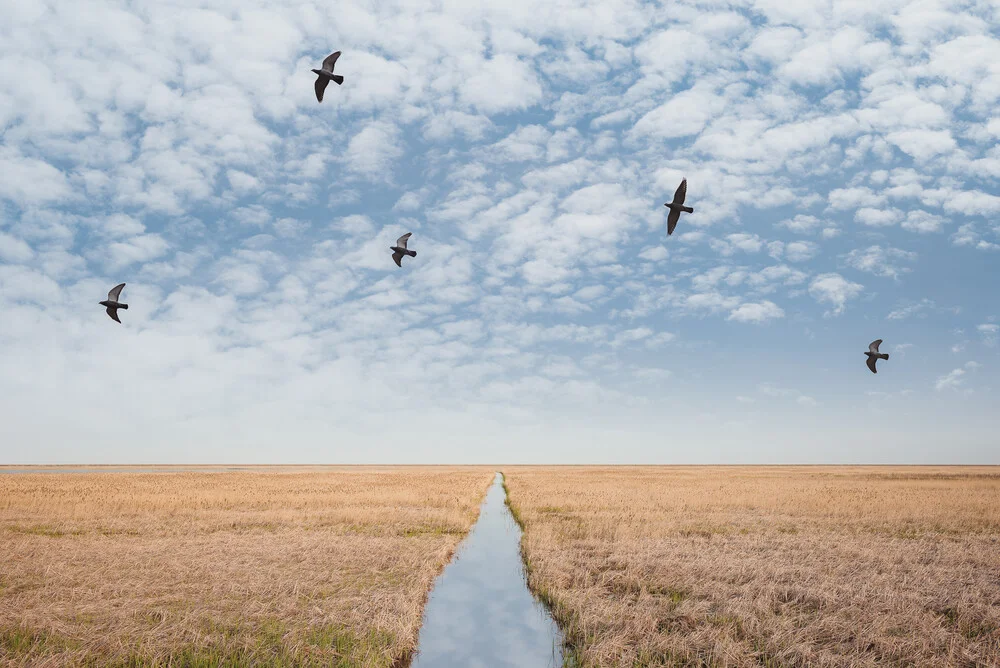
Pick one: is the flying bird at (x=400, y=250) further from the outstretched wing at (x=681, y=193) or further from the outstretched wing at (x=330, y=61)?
the outstretched wing at (x=681, y=193)

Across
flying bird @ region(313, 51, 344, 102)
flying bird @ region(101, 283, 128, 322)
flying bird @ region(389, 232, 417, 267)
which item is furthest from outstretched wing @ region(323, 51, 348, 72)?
flying bird @ region(101, 283, 128, 322)

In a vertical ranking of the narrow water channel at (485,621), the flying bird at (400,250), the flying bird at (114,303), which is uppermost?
the flying bird at (400,250)

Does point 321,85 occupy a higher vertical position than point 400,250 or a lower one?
higher

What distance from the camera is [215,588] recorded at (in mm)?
13516

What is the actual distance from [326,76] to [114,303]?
1181 cm

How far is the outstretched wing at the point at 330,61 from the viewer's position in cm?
2109

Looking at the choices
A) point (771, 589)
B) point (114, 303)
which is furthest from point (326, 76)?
point (771, 589)

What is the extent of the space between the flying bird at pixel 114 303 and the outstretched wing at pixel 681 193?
2071 centimetres

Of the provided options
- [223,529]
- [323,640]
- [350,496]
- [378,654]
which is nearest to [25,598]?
[323,640]

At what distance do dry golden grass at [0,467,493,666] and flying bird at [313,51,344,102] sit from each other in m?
15.7

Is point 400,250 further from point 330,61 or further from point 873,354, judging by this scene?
point 873,354

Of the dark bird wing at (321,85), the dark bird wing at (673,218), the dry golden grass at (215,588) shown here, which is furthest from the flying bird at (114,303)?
the dark bird wing at (673,218)

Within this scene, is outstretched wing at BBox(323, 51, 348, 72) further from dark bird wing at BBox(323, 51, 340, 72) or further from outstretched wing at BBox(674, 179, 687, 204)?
outstretched wing at BBox(674, 179, 687, 204)

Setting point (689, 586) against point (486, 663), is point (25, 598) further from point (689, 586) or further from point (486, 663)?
point (689, 586)
